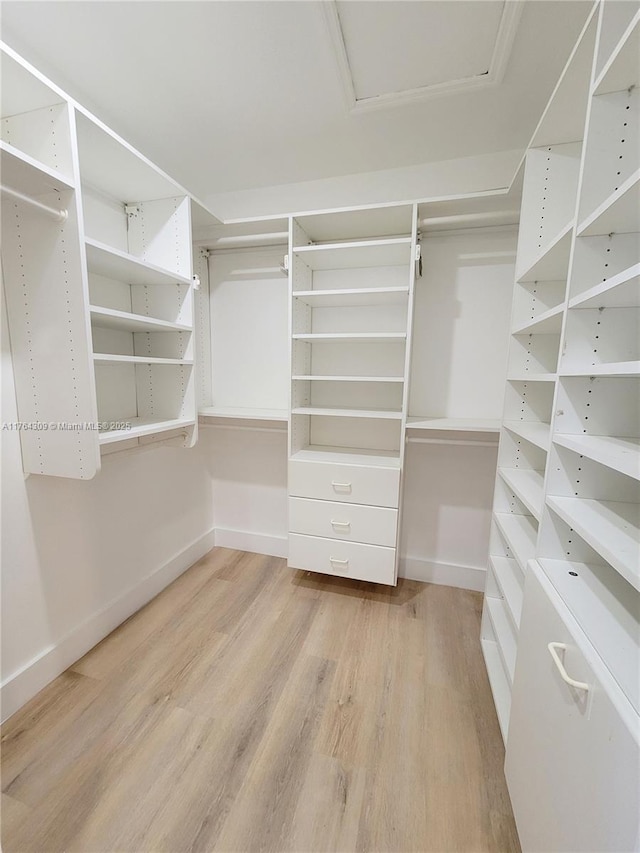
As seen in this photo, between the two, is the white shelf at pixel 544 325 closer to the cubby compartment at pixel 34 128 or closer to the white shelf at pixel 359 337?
the white shelf at pixel 359 337

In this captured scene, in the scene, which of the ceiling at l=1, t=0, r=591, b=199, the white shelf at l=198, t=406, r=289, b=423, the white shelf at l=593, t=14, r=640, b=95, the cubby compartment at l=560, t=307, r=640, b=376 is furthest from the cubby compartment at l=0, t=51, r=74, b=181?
the cubby compartment at l=560, t=307, r=640, b=376

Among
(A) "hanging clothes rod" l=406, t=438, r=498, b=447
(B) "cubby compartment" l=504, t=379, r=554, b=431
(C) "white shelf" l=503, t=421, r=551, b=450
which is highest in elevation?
(B) "cubby compartment" l=504, t=379, r=554, b=431

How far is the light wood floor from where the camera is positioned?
0.98 meters

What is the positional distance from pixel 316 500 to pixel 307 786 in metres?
1.10

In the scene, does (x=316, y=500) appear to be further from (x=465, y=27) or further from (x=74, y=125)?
(x=465, y=27)

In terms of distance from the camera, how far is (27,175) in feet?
3.27

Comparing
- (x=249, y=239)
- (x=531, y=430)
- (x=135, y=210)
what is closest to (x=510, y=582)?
(x=531, y=430)

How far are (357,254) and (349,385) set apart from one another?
0.73 m

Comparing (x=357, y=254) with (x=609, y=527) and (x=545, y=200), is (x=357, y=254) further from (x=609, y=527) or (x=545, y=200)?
(x=609, y=527)

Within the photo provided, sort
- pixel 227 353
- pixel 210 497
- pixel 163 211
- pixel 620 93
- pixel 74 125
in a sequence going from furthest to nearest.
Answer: pixel 210 497 → pixel 227 353 → pixel 163 211 → pixel 74 125 → pixel 620 93

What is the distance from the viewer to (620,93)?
79cm

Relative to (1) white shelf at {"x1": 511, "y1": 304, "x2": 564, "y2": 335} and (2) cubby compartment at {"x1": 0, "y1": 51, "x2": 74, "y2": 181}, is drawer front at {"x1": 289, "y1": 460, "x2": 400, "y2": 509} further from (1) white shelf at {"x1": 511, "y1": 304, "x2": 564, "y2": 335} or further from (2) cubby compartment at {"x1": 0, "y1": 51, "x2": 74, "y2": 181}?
(2) cubby compartment at {"x1": 0, "y1": 51, "x2": 74, "y2": 181}

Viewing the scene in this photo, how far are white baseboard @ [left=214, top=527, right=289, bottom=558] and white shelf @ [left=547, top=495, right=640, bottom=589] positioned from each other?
1859 mm

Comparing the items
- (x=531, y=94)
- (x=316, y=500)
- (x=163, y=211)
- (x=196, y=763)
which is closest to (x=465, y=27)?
(x=531, y=94)
